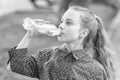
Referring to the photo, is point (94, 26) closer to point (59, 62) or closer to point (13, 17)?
point (59, 62)

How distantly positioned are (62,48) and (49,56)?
0.44 feet

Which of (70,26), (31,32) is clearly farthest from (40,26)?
(70,26)

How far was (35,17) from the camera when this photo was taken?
11.7m

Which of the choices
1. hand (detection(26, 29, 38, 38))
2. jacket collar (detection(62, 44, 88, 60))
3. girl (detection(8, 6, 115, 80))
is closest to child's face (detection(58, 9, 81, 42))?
girl (detection(8, 6, 115, 80))

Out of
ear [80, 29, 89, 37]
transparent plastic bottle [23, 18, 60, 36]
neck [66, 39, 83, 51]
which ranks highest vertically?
transparent plastic bottle [23, 18, 60, 36]

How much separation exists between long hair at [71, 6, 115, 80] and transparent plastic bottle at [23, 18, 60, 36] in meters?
0.28

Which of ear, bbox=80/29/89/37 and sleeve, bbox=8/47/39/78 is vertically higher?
ear, bbox=80/29/89/37

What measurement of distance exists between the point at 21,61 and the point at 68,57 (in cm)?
40

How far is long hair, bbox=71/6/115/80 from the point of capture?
12.5 ft

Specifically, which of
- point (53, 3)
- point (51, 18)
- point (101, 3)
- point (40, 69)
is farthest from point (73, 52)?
point (101, 3)

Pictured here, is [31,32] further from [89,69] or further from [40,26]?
[89,69]

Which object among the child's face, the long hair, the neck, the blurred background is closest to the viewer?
the child's face

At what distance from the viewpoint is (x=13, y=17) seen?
11.8m

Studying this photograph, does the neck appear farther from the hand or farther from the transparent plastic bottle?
the hand
